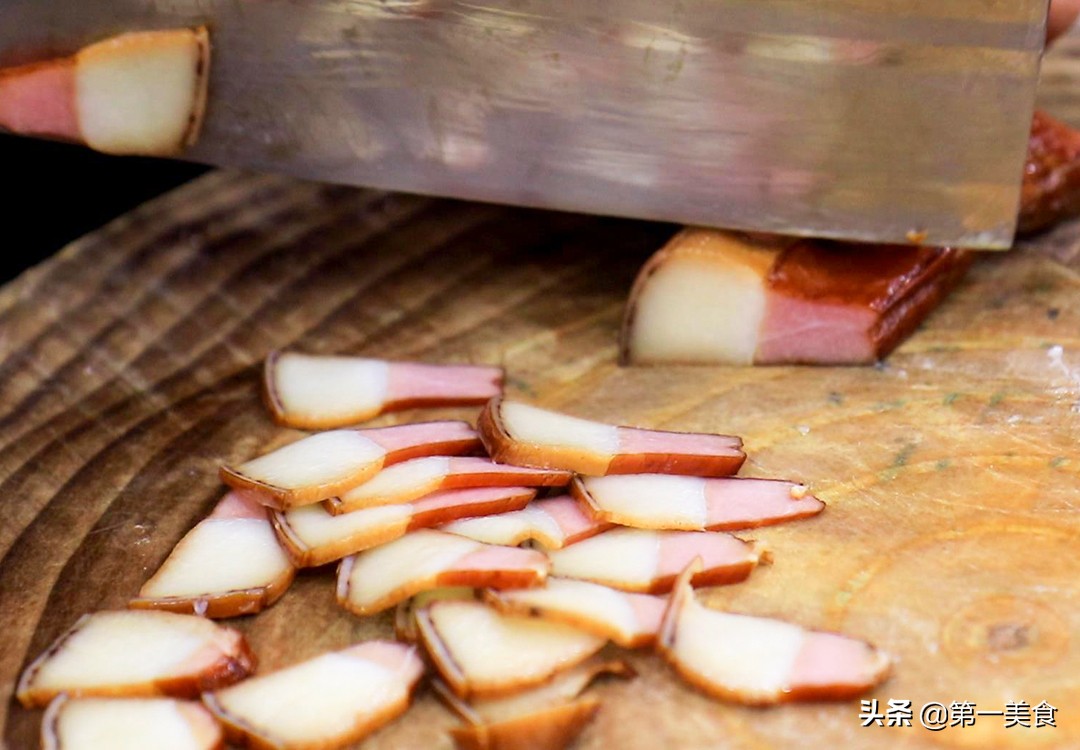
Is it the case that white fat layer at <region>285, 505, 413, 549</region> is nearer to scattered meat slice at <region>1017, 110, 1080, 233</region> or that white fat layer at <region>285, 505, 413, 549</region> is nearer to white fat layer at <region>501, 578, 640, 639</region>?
white fat layer at <region>501, 578, 640, 639</region>

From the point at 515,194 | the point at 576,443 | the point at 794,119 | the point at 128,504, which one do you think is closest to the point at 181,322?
the point at 128,504

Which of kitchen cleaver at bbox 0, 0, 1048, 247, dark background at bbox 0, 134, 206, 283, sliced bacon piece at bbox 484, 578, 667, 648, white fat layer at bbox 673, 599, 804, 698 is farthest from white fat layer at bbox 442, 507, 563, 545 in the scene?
dark background at bbox 0, 134, 206, 283

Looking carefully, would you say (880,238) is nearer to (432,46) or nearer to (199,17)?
(432,46)

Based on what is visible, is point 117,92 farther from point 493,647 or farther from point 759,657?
point 759,657

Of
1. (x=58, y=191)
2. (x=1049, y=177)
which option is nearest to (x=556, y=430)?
(x=1049, y=177)

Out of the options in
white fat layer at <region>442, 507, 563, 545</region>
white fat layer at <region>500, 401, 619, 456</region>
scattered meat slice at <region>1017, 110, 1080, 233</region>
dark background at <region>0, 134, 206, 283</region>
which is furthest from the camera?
dark background at <region>0, 134, 206, 283</region>

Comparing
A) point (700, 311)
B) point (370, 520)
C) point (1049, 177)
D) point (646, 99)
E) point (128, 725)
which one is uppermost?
point (646, 99)
